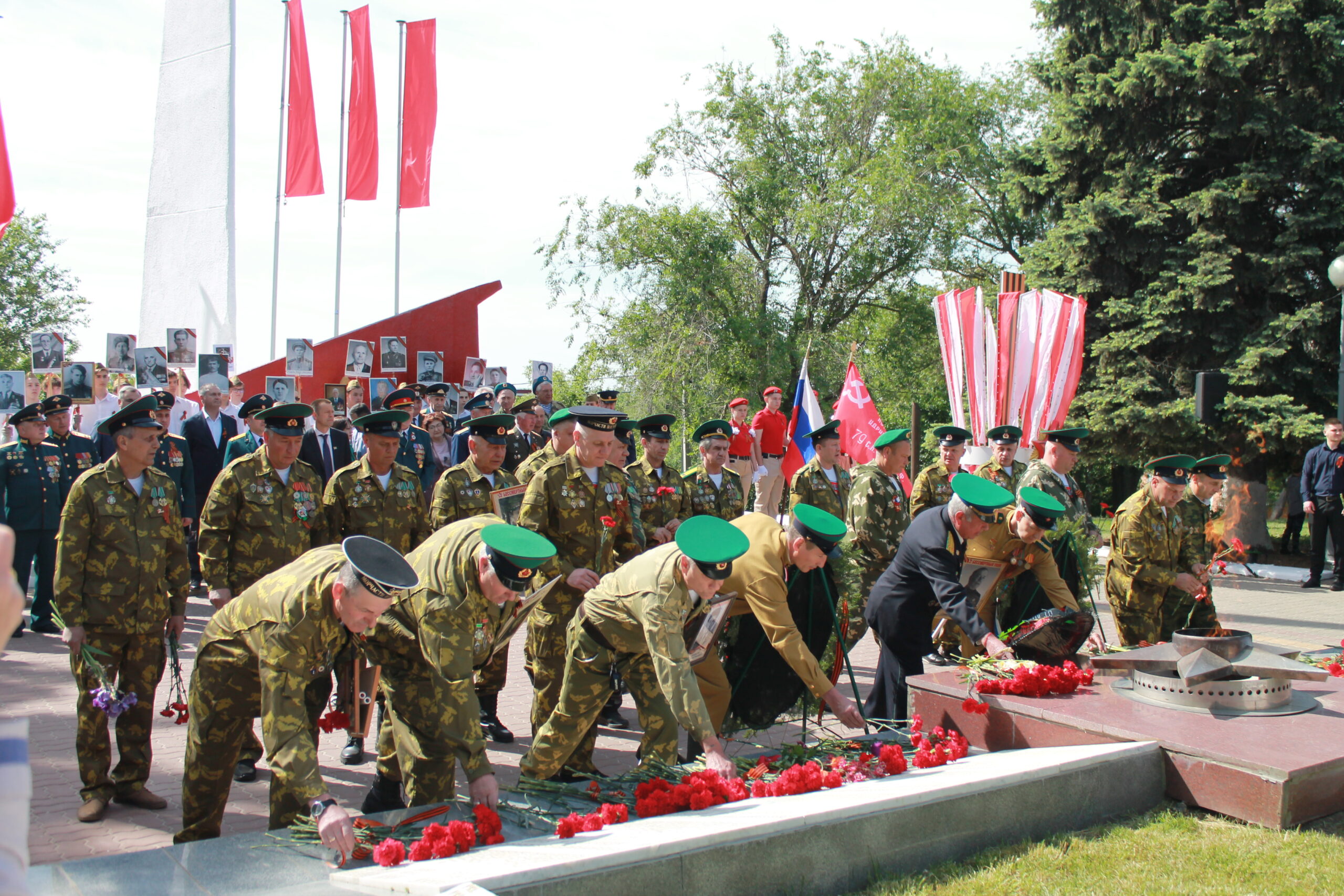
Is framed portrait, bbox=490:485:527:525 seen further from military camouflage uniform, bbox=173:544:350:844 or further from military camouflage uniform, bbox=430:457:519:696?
military camouflage uniform, bbox=173:544:350:844

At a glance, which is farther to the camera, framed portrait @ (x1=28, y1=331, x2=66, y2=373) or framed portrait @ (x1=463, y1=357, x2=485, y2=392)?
framed portrait @ (x1=463, y1=357, x2=485, y2=392)

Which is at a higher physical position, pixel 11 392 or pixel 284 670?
pixel 11 392

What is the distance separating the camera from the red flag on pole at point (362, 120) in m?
23.4

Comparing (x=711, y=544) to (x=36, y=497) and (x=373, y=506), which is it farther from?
(x=36, y=497)

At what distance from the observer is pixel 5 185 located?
7562 mm

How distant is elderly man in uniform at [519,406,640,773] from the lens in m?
5.91

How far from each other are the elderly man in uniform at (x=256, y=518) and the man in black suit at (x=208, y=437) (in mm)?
4839

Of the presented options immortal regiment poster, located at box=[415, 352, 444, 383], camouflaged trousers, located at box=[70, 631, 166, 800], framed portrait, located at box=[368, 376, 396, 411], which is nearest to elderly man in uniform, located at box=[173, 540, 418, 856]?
camouflaged trousers, located at box=[70, 631, 166, 800]

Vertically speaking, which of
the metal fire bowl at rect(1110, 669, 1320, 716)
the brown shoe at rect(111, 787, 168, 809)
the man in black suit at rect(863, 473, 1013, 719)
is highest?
the man in black suit at rect(863, 473, 1013, 719)

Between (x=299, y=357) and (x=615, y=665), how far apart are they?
1044 centimetres

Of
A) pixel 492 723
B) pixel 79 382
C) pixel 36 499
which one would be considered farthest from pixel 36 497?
pixel 492 723

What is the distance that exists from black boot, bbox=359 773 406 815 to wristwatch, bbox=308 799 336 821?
4.17 ft

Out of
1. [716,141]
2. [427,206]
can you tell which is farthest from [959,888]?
[716,141]

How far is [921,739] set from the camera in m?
4.78
